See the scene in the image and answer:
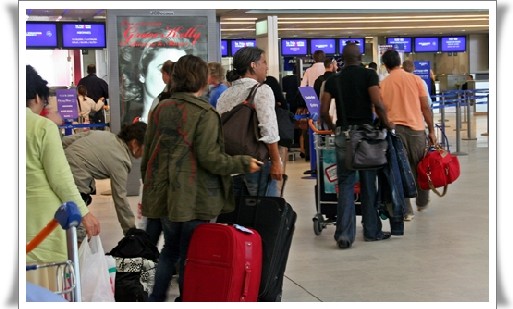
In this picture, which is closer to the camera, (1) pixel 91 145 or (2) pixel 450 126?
(1) pixel 91 145

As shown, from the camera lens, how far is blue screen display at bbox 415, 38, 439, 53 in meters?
31.9

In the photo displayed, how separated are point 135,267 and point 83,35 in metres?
14.8

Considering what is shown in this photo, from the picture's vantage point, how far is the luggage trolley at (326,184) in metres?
7.99

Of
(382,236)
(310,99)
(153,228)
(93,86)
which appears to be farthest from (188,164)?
(93,86)

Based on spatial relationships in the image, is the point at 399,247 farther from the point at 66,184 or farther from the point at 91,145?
the point at 66,184

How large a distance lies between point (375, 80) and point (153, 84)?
15.8ft

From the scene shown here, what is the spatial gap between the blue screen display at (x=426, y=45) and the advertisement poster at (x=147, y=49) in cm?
2134

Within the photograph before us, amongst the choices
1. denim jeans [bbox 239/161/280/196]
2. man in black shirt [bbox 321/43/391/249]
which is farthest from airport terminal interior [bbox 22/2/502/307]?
denim jeans [bbox 239/161/280/196]

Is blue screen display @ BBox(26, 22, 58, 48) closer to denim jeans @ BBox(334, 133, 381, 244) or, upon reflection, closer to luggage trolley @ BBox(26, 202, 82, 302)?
denim jeans @ BBox(334, 133, 381, 244)

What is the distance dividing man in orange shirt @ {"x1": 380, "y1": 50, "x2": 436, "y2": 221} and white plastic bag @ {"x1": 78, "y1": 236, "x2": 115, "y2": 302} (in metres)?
4.50

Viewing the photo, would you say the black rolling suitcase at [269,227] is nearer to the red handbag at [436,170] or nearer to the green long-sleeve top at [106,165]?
the green long-sleeve top at [106,165]

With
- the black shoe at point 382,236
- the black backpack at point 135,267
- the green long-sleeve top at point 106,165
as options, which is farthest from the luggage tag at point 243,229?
the black shoe at point 382,236
